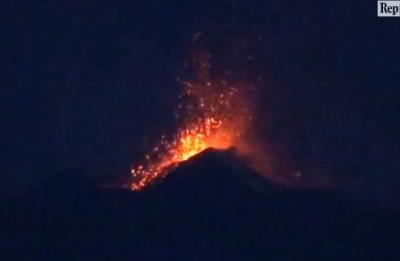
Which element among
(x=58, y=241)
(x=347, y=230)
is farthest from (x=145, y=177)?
(x=347, y=230)

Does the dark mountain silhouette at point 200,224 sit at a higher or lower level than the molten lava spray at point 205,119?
lower

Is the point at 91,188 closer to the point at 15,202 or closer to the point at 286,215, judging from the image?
the point at 15,202

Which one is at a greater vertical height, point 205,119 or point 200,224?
point 205,119

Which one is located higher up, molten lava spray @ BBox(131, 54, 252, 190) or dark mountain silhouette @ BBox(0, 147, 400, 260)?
molten lava spray @ BBox(131, 54, 252, 190)
